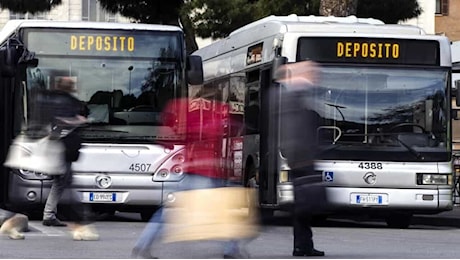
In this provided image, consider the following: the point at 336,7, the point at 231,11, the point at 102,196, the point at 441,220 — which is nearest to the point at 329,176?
the point at 102,196

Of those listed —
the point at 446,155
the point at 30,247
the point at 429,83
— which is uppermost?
the point at 429,83

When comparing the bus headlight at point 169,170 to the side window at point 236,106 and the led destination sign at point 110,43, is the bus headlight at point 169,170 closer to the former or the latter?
the led destination sign at point 110,43

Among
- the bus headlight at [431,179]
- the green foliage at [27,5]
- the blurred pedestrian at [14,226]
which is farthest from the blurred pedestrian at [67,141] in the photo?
the green foliage at [27,5]

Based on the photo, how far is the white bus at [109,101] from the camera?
53.8 ft

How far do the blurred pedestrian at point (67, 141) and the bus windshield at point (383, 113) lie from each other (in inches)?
160

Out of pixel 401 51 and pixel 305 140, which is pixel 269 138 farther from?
pixel 305 140

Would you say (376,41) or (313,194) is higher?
(376,41)

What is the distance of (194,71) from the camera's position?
55.0 feet

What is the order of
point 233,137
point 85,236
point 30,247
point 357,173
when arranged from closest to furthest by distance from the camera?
point 30,247
point 85,236
point 357,173
point 233,137

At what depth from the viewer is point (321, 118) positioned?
651 inches

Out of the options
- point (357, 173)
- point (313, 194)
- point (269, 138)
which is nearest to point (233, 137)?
point (269, 138)

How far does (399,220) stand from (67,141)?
7.21m

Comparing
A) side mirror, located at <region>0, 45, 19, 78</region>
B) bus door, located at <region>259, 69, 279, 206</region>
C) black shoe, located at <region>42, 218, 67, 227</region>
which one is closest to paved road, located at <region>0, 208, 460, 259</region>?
black shoe, located at <region>42, 218, 67, 227</region>

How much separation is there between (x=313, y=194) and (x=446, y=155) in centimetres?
630
